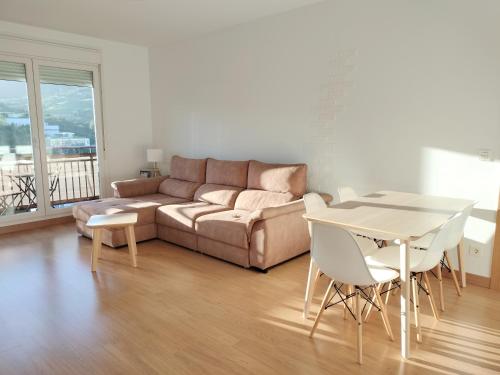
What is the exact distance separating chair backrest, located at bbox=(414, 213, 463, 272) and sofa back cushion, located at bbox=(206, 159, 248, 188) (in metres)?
2.61

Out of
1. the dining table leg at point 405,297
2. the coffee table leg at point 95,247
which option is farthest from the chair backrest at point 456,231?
the coffee table leg at point 95,247

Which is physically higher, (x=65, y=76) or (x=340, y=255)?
(x=65, y=76)

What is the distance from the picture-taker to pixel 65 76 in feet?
17.7

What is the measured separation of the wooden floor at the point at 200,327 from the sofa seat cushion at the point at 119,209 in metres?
0.76

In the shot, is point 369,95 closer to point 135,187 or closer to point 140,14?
point 140,14

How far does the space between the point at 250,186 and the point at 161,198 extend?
1376 millimetres

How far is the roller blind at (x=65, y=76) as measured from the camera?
520 cm

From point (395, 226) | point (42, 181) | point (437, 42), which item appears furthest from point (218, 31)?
point (395, 226)

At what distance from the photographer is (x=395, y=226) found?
222cm

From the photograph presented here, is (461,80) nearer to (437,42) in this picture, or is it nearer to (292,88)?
(437,42)

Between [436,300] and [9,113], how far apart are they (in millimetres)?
5441

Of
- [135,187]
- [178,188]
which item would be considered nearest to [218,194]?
[178,188]

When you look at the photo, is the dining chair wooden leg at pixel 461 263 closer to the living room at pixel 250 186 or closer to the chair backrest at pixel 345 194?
the living room at pixel 250 186

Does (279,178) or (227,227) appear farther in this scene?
(279,178)
